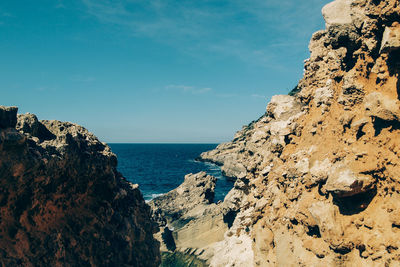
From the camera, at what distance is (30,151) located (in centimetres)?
1421

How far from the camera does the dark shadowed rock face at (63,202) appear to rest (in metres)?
13.5

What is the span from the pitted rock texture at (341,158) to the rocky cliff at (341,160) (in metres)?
0.04

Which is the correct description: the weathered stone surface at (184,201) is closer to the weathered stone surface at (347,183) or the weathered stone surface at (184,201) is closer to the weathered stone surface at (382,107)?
the weathered stone surface at (347,183)

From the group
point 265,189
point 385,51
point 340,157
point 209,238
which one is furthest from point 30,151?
point 209,238

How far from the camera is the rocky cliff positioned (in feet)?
34.0

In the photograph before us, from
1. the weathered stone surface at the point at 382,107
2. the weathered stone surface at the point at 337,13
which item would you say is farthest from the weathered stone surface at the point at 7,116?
the weathered stone surface at the point at 382,107

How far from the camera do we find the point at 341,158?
39.3 feet

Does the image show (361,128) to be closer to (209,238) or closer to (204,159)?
(209,238)

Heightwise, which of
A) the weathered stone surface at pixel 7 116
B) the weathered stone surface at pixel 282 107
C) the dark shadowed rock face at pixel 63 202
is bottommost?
the dark shadowed rock face at pixel 63 202

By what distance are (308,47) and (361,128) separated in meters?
7.66

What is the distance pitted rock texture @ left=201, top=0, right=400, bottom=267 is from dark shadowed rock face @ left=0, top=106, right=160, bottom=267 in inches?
302

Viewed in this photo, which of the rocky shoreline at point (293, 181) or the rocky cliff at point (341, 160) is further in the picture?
the rocky shoreline at point (293, 181)

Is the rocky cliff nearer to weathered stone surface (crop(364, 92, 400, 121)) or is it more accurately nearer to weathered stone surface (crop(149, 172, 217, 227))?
weathered stone surface (crop(364, 92, 400, 121))

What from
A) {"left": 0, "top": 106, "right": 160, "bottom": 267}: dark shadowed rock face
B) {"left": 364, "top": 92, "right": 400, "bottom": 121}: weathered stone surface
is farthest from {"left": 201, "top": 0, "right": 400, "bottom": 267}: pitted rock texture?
{"left": 0, "top": 106, "right": 160, "bottom": 267}: dark shadowed rock face
